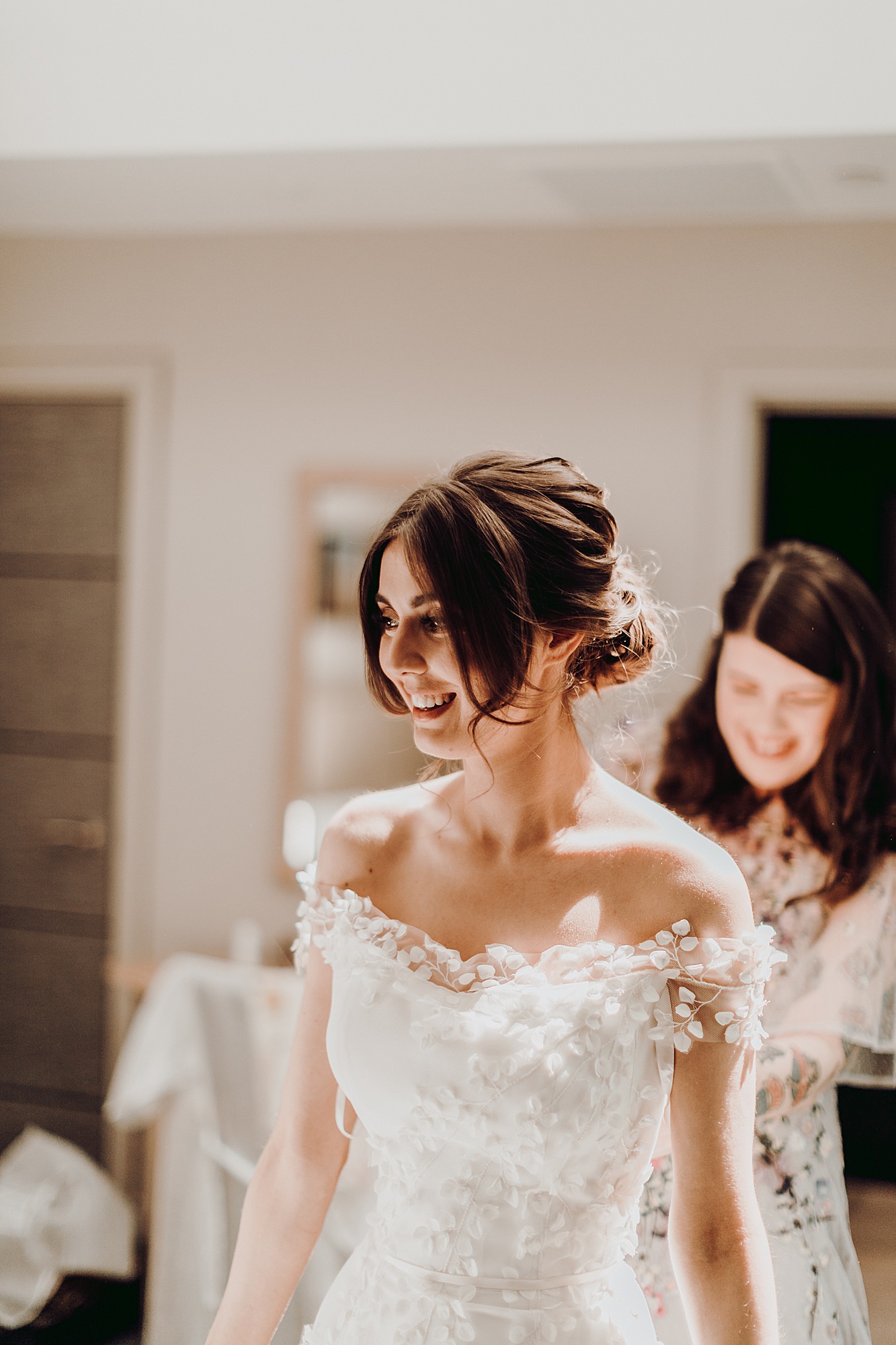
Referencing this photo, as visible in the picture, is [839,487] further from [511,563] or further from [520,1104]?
[520,1104]

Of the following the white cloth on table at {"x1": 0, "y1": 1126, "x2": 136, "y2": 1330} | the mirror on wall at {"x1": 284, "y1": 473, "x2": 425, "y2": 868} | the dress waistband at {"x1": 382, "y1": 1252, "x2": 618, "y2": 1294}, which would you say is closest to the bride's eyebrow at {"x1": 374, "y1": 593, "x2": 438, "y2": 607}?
the dress waistband at {"x1": 382, "y1": 1252, "x2": 618, "y2": 1294}

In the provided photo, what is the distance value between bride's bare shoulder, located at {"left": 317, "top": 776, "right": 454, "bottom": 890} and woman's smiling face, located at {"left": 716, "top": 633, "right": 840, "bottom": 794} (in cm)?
23

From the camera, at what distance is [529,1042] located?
75cm

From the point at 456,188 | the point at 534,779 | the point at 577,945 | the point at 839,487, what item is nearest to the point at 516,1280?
the point at 577,945

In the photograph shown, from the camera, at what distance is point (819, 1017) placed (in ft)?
2.89

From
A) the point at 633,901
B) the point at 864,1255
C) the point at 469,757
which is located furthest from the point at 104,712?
the point at 864,1255

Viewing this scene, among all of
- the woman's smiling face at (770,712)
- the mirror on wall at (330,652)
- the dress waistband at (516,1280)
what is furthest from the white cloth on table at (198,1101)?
the woman's smiling face at (770,712)

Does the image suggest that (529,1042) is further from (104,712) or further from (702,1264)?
(104,712)

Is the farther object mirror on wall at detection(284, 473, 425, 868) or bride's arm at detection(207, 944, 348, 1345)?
mirror on wall at detection(284, 473, 425, 868)

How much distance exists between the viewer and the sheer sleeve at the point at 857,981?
0.88 metres

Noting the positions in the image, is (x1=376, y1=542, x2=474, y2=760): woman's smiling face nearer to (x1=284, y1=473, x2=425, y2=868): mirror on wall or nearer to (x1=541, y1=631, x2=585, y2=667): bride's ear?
(x1=541, y1=631, x2=585, y2=667): bride's ear

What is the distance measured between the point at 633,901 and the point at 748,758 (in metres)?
0.20

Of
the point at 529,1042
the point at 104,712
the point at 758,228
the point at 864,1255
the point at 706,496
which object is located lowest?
the point at 864,1255

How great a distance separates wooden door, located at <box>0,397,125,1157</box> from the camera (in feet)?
4.65
